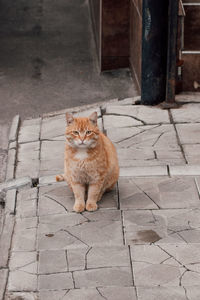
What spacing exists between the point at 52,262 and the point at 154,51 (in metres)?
4.93

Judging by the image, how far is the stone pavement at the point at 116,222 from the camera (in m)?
6.58

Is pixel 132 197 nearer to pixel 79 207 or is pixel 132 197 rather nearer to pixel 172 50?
pixel 79 207

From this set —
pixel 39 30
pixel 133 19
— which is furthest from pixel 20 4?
pixel 133 19

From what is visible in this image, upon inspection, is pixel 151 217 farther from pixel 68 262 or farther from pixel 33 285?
pixel 33 285

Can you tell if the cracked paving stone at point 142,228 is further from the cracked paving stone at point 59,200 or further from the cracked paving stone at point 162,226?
the cracked paving stone at point 59,200

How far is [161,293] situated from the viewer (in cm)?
638

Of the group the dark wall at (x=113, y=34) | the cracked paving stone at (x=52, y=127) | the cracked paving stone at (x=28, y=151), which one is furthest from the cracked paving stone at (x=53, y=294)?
the dark wall at (x=113, y=34)

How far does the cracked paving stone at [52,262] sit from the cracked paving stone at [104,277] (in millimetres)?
192

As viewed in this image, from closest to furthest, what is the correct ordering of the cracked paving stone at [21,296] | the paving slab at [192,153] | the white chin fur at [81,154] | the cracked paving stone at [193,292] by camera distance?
the cracked paving stone at [193,292]
the cracked paving stone at [21,296]
the white chin fur at [81,154]
the paving slab at [192,153]

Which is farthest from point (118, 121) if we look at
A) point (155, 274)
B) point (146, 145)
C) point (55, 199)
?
point (155, 274)

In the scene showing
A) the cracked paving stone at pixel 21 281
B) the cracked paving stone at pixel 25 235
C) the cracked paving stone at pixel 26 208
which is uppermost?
the cracked paving stone at pixel 21 281

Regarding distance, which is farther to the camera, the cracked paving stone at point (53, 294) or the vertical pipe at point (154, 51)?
the vertical pipe at point (154, 51)

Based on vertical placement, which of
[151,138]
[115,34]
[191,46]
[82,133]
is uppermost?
[82,133]

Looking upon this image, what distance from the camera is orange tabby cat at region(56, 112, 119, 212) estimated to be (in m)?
7.71
